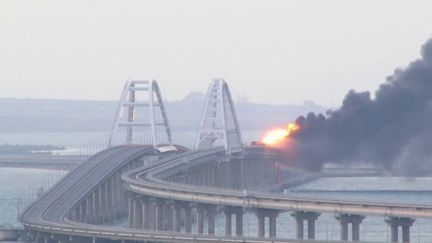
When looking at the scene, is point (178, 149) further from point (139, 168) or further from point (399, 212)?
point (399, 212)

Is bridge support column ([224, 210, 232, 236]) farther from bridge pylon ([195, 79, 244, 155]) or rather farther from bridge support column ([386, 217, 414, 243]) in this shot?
bridge pylon ([195, 79, 244, 155])

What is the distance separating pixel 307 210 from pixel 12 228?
18.5m

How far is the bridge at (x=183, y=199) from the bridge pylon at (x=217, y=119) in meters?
0.09

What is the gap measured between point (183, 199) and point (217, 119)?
2685 inches

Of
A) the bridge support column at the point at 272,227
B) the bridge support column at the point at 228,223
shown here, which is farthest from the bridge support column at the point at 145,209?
the bridge support column at the point at 272,227

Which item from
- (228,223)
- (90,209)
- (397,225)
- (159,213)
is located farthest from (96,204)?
(397,225)

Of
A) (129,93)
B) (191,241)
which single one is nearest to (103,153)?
(129,93)

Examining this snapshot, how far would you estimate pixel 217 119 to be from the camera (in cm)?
19638

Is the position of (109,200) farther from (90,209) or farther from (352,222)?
(352,222)

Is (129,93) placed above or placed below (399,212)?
above

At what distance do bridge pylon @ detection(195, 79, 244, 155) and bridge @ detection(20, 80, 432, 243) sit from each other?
9 cm

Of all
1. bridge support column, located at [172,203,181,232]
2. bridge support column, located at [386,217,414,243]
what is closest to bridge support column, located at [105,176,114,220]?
bridge support column, located at [172,203,181,232]

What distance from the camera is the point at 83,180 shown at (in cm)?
14962

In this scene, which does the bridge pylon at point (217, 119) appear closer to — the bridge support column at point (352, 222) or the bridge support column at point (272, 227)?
the bridge support column at point (272, 227)
